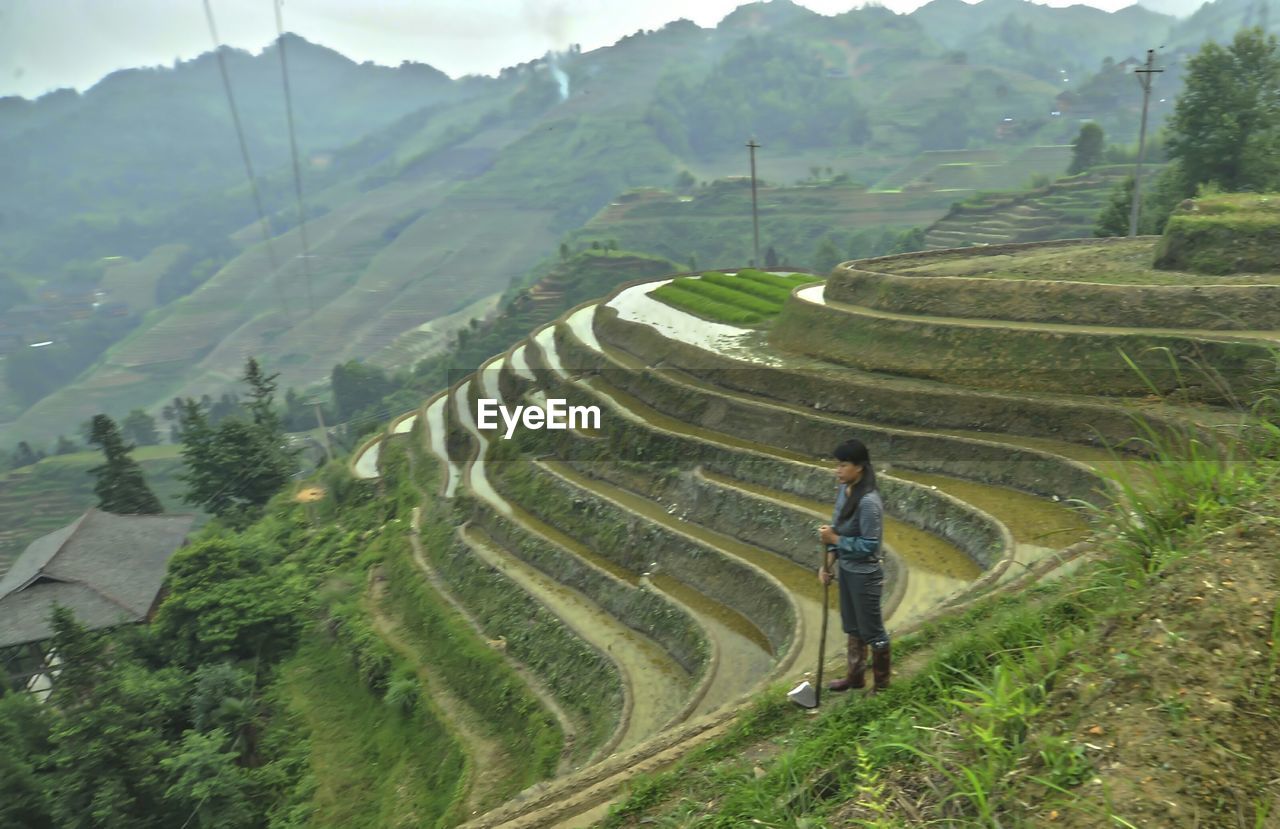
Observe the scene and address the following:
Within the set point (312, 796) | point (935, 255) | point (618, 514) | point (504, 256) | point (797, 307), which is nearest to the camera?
point (312, 796)

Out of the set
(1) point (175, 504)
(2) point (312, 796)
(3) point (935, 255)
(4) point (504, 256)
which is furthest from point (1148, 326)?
(4) point (504, 256)

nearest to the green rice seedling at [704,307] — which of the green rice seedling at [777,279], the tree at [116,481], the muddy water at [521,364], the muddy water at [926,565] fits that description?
the green rice seedling at [777,279]

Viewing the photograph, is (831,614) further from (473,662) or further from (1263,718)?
(1263,718)

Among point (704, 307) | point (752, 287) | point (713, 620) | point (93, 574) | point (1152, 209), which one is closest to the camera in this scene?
point (713, 620)

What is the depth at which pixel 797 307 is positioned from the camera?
81.7 feet

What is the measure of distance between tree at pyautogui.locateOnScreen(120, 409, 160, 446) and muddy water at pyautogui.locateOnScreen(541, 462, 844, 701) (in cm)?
9853

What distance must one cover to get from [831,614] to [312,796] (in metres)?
11.9

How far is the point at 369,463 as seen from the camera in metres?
36.0

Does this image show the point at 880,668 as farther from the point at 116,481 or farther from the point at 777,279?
the point at 116,481

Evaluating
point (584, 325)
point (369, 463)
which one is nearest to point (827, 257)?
point (584, 325)

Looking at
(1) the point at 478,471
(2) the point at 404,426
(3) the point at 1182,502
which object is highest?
(3) the point at 1182,502

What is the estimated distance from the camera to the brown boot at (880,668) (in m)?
5.99

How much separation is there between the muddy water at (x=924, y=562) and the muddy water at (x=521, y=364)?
16259 mm

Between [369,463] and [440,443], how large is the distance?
628 cm
